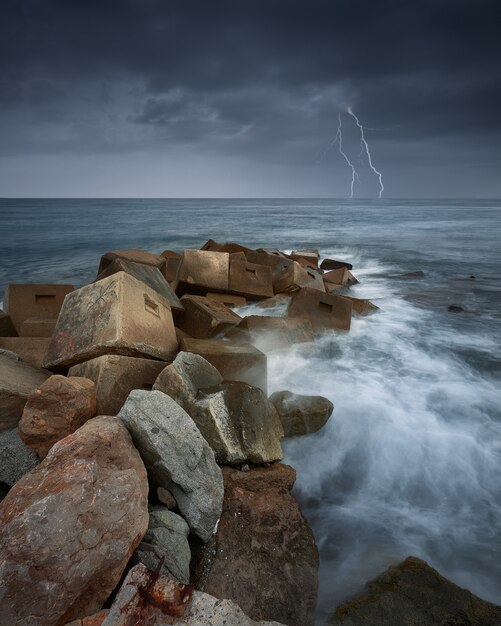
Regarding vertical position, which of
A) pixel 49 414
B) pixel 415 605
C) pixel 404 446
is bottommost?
pixel 404 446

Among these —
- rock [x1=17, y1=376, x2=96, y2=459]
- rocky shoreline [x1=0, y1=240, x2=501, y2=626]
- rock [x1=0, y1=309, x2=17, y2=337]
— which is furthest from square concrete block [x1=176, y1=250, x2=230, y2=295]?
rock [x1=17, y1=376, x2=96, y2=459]

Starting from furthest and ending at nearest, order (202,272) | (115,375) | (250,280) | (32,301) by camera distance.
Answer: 1. (250,280)
2. (202,272)
3. (32,301)
4. (115,375)

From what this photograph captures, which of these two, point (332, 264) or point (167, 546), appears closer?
point (167, 546)

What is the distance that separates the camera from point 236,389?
306 centimetres

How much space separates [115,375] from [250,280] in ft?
15.2

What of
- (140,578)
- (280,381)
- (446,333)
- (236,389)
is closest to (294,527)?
(236,389)

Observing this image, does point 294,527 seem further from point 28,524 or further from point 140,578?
point 28,524

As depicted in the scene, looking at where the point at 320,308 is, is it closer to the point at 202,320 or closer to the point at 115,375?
the point at 202,320

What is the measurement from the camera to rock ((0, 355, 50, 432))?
2.91 metres

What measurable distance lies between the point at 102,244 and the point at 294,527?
2462 cm

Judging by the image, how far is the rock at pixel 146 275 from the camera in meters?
4.75

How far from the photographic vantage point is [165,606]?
158 centimetres

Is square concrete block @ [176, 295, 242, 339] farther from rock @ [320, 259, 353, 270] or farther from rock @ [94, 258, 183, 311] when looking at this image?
rock @ [320, 259, 353, 270]

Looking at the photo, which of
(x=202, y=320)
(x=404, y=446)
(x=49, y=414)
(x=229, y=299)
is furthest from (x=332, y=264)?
(x=49, y=414)
